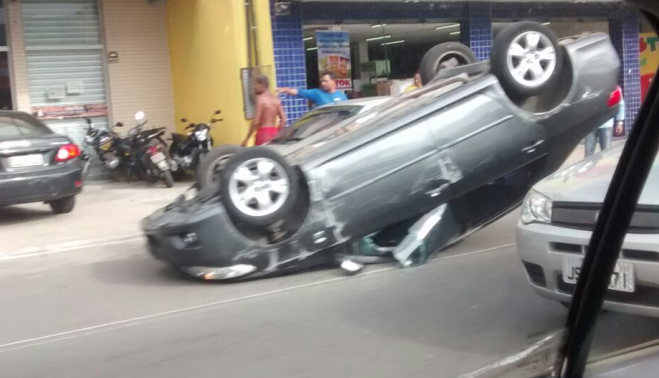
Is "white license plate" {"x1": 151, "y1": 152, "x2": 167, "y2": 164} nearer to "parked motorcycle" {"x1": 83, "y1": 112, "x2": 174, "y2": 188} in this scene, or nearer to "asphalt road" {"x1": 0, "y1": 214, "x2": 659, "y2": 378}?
"parked motorcycle" {"x1": 83, "y1": 112, "x2": 174, "y2": 188}

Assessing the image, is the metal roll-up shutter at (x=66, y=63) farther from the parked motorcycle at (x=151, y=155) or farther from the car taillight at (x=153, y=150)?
the car taillight at (x=153, y=150)

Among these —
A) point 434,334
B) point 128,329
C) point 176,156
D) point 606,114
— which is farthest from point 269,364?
point 176,156

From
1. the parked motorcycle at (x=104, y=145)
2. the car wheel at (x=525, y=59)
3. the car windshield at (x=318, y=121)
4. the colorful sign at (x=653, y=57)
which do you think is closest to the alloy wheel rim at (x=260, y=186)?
the car windshield at (x=318, y=121)

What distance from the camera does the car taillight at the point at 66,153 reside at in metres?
10.4

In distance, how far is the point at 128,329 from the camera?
233 inches

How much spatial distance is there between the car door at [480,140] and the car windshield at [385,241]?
0.02 metres

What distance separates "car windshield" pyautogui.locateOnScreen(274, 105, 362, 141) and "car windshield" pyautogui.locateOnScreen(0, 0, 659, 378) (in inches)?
2.0

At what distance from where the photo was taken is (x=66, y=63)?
1472cm

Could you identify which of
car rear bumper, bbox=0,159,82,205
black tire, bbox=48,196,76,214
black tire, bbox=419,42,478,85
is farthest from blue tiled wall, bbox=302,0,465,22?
black tire, bbox=419,42,478,85

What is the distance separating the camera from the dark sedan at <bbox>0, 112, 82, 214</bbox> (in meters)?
9.93

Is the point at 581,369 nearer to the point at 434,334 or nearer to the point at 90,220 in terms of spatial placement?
the point at 434,334

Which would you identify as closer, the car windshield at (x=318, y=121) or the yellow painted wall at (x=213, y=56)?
the car windshield at (x=318, y=121)

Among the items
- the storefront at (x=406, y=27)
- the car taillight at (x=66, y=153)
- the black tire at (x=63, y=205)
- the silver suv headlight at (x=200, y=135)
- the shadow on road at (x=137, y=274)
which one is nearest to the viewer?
the shadow on road at (x=137, y=274)

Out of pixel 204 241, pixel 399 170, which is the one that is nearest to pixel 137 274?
pixel 204 241
